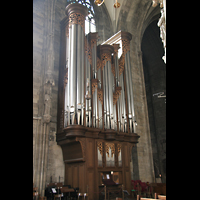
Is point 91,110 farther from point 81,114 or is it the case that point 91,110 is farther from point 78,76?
point 78,76

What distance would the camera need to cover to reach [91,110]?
1045 centimetres

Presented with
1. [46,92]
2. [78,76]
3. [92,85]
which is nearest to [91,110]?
[92,85]

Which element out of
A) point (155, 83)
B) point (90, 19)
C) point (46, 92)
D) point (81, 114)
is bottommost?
point (81, 114)

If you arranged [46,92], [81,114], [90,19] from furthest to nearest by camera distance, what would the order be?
[90,19] < [46,92] < [81,114]

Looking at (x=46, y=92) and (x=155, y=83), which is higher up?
(x=155, y=83)

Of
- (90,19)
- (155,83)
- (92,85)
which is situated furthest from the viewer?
(155,83)

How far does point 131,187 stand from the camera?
11.5 meters

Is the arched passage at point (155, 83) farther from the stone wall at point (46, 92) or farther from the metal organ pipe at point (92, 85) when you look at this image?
the stone wall at point (46, 92)

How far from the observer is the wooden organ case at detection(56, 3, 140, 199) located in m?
9.62

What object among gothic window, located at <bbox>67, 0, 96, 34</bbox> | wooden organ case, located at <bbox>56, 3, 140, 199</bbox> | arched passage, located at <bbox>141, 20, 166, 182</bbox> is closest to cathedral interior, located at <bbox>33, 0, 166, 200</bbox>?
wooden organ case, located at <bbox>56, 3, 140, 199</bbox>

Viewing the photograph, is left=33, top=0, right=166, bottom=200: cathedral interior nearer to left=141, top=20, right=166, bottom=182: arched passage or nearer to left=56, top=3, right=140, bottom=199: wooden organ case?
left=56, top=3, right=140, bottom=199: wooden organ case
